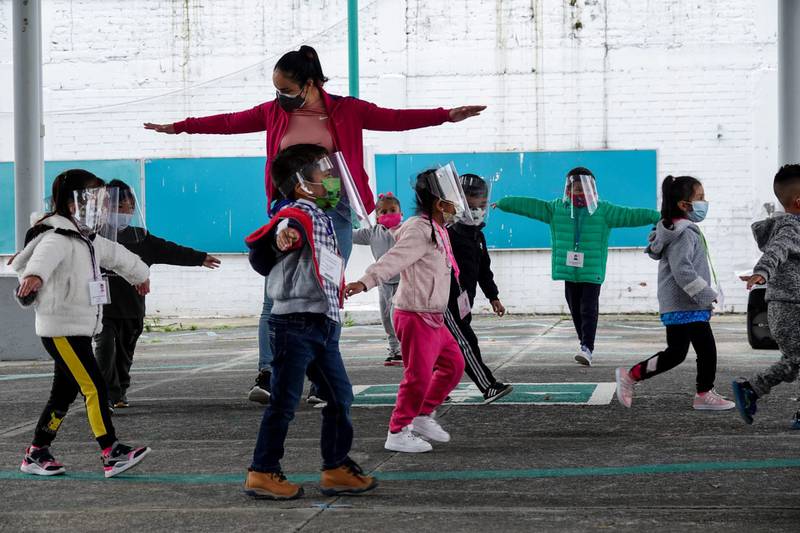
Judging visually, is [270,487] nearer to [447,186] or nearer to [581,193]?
[447,186]

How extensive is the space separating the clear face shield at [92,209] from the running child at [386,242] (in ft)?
15.3

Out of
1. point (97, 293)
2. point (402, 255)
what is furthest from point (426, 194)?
point (97, 293)

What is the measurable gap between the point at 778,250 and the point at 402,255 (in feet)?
6.98

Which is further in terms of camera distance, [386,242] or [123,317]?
[386,242]

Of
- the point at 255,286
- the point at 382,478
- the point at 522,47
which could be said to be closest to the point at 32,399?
the point at 382,478

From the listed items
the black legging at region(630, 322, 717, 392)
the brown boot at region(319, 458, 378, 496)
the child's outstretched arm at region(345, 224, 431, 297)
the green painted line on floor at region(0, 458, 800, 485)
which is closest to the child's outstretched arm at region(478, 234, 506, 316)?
the black legging at region(630, 322, 717, 392)

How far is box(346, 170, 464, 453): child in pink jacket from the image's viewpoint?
6.37 m

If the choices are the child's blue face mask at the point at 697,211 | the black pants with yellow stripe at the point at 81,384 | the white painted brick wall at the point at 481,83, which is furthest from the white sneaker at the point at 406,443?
the white painted brick wall at the point at 481,83

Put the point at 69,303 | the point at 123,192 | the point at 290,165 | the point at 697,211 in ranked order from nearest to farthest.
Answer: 1. the point at 290,165
2. the point at 69,303
3. the point at 123,192
4. the point at 697,211

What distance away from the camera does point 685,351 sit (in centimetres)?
783

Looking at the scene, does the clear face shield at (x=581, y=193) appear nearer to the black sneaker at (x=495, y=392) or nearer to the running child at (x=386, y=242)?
the running child at (x=386, y=242)

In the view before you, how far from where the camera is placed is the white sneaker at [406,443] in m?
6.30

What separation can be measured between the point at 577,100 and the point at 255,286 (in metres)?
5.97

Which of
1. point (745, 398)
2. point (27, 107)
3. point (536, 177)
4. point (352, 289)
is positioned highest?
point (27, 107)
